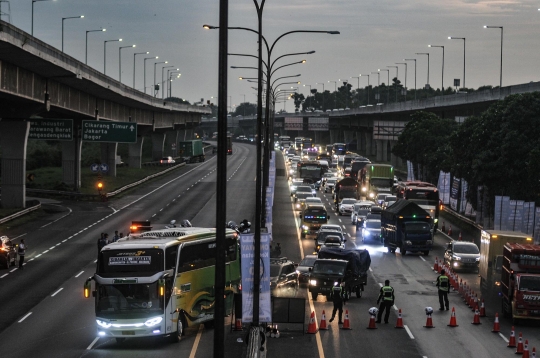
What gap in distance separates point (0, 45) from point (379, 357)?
2935 centimetres

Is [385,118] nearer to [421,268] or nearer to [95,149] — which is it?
[95,149]

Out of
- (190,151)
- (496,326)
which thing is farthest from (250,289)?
(190,151)

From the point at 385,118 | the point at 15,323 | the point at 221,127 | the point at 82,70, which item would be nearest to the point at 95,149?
the point at 385,118

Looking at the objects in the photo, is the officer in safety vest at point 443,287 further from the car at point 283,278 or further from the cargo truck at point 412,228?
the cargo truck at point 412,228

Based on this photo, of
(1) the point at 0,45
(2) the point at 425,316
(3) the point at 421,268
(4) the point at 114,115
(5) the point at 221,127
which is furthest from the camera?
(4) the point at 114,115

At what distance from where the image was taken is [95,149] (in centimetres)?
18625

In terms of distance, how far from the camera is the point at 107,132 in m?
80.7

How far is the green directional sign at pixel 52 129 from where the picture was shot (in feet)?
229

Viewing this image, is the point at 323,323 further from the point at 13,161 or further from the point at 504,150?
the point at 13,161

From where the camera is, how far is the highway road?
2917cm

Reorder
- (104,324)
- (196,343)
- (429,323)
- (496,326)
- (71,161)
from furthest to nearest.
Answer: (71,161) → (429,323) → (496,326) → (196,343) → (104,324)

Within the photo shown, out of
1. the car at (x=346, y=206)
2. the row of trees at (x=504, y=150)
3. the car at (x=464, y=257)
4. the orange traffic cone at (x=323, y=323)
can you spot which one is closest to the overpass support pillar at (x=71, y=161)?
the car at (x=346, y=206)

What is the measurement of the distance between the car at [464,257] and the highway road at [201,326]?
23.5 inches

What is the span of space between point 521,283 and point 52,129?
4437 centimetres
